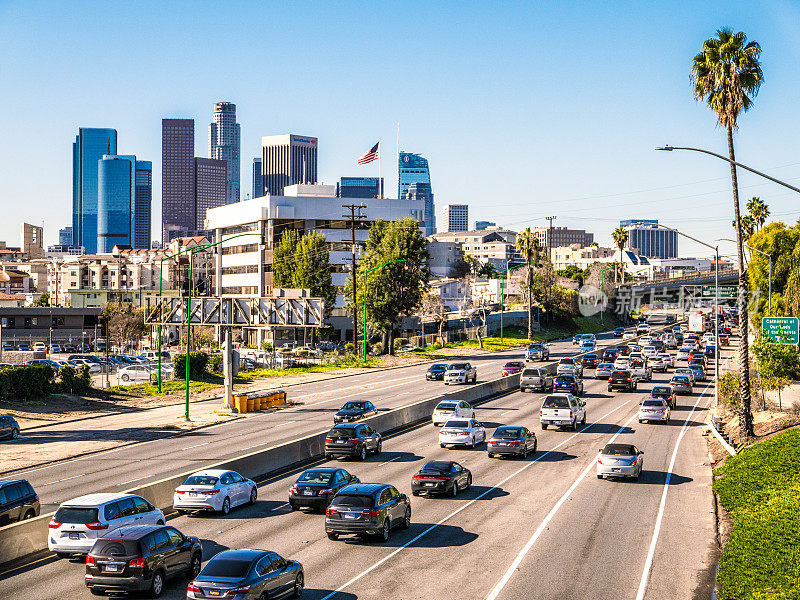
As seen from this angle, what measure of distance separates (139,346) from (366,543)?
117 metres

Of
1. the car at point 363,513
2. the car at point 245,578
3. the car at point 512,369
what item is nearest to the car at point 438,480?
the car at point 363,513

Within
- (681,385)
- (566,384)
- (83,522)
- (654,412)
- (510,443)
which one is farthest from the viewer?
(681,385)

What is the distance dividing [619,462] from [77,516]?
20812 mm

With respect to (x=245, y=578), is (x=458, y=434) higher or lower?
lower

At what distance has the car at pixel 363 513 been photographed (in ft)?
84.0

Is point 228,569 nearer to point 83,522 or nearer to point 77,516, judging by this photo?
point 83,522

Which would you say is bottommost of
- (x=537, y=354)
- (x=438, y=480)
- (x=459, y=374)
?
(x=438, y=480)

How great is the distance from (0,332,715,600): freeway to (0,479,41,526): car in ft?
12.4

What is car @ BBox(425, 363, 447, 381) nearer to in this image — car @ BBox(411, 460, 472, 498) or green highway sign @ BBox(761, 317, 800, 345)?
green highway sign @ BBox(761, 317, 800, 345)

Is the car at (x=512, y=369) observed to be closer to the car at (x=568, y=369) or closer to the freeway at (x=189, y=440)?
the freeway at (x=189, y=440)

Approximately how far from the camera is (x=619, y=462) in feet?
116

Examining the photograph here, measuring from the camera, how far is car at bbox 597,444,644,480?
35.4m

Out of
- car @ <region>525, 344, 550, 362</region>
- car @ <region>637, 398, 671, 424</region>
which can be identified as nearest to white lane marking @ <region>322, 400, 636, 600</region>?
car @ <region>637, 398, 671, 424</region>

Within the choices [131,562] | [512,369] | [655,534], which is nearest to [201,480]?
[131,562]
